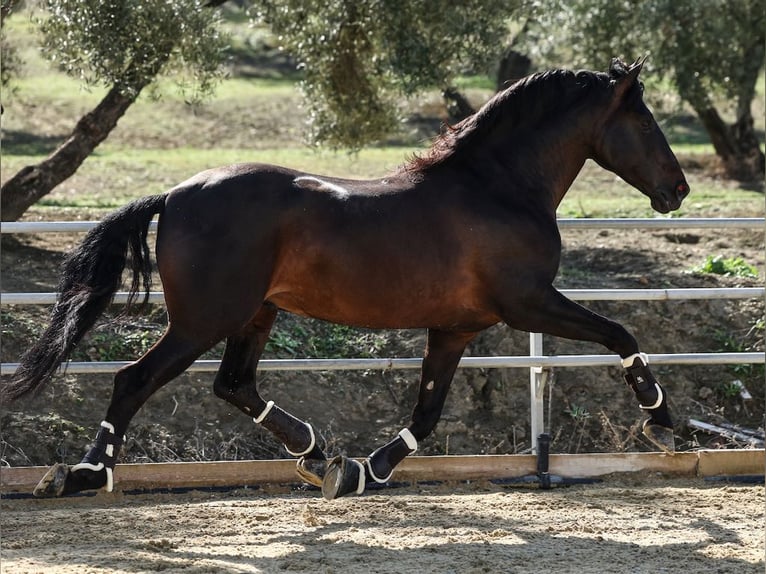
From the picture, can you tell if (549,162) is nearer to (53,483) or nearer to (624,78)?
(624,78)

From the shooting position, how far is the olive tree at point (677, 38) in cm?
1235

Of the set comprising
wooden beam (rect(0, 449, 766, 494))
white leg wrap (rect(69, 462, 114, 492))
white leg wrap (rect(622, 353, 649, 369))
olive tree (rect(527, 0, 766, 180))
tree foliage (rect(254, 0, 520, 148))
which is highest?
olive tree (rect(527, 0, 766, 180))

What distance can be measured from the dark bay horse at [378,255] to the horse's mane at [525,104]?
0.01 metres

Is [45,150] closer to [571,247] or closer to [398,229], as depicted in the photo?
[571,247]

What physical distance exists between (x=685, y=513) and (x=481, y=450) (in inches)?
83.3

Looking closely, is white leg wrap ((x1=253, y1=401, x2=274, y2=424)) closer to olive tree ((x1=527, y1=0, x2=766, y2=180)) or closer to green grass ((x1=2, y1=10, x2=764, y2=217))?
green grass ((x1=2, y1=10, x2=764, y2=217))

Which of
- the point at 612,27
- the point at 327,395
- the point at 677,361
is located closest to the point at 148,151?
the point at 612,27

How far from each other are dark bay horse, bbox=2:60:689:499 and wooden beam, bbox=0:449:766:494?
61 cm

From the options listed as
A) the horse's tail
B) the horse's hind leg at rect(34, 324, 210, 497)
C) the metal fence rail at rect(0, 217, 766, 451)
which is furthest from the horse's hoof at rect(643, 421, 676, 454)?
the horse's tail

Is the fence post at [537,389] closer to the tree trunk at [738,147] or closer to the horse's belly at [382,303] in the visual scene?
the horse's belly at [382,303]

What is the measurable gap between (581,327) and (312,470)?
159 centimetres

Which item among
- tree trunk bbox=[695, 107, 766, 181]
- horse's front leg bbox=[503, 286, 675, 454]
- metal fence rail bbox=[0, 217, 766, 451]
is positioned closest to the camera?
horse's front leg bbox=[503, 286, 675, 454]

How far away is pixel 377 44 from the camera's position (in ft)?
31.8

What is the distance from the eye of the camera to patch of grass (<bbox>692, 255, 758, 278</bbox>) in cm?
900
